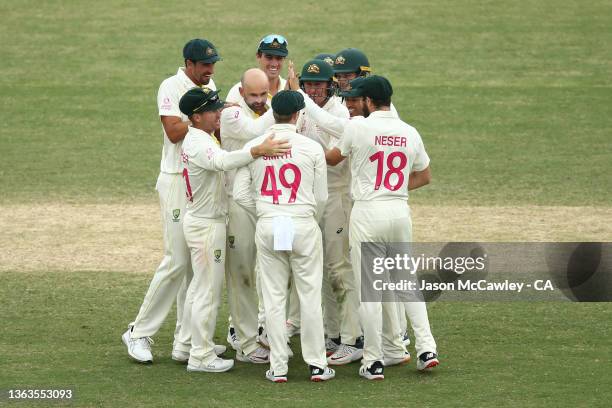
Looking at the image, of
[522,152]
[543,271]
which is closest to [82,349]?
[543,271]

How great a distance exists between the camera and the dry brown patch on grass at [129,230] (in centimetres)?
1218

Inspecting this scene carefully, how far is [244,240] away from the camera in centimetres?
880

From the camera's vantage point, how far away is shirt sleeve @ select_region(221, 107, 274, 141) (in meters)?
8.67

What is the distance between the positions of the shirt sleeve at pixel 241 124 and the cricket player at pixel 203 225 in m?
0.22

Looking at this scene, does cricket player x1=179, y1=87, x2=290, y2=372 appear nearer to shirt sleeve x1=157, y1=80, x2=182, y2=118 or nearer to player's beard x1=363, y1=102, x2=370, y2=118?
shirt sleeve x1=157, y1=80, x2=182, y2=118

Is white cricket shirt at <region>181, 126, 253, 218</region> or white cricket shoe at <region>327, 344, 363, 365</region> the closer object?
white cricket shirt at <region>181, 126, 253, 218</region>

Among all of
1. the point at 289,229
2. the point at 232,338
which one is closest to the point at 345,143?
the point at 289,229

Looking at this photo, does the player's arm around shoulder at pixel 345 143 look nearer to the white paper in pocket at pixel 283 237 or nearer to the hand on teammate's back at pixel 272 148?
the hand on teammate's back at pixel 272 148

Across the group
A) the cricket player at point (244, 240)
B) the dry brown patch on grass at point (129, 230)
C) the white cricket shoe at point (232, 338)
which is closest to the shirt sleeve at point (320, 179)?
the cricket player at point (244, 240)

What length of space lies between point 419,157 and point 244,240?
1.53m

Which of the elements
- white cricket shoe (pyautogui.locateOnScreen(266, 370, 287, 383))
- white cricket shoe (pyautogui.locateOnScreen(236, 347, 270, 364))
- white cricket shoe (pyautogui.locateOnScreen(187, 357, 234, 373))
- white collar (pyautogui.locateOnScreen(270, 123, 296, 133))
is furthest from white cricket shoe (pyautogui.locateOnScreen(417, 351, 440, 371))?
white collar (pyautogui.locateOnScreen(270, 123, 296, 133))

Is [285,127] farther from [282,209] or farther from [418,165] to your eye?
[418,165]

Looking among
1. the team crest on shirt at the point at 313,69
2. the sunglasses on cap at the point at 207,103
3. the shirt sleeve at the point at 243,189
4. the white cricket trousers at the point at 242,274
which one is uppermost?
the team crest on shirt at the point at 313,69

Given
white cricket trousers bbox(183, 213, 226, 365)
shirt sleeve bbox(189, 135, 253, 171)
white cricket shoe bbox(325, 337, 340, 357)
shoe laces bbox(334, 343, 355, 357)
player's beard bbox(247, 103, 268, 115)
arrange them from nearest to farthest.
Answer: shirt sleeve bbox(189, 135, 253, 171) < white cricket trousers bbox(183, 213, 226, 365) < player's beard bbox(247, 103, 268, 115) < shoe laces bbox(334, 343, 355, 357) < white cricket shoe bbox(325, 337, 340, 357)
